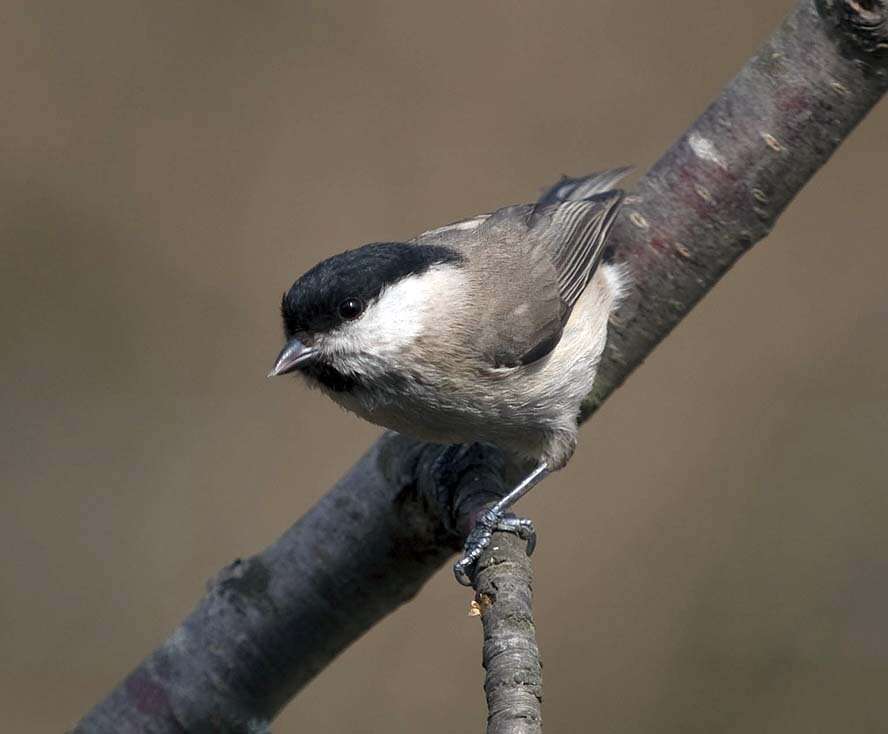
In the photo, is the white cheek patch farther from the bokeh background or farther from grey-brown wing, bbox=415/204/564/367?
the bokeh background

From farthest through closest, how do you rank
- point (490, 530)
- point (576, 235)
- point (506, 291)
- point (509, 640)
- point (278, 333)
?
point (278, 333), point (576, 235), point (506, 291), point (490, 530), point (509, 640)

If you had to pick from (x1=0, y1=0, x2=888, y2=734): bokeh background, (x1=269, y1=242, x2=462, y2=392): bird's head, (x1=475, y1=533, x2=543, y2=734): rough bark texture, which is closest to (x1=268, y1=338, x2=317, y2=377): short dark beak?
(x1=269, y1=242, x2=462, y2=392): bird's head

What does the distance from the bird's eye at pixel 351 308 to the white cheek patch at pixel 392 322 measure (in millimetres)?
15

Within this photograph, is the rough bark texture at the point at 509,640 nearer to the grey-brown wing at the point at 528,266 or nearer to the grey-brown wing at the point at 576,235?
the grey-brown wing at the point at 528,266

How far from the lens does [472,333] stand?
2195mm

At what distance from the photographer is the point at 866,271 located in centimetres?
386

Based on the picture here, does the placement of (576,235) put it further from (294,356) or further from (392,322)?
(294,356)

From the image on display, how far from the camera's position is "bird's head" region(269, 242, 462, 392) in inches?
78.6

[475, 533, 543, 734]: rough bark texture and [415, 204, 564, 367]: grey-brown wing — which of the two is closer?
[475, 533, 543, 734]: rough bark texture

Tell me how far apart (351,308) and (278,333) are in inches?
78.6

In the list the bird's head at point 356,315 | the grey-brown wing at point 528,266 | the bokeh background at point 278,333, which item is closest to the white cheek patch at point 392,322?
the bird's head at point 356,315

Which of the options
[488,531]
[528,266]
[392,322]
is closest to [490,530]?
[488,531]

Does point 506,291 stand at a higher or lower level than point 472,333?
higher

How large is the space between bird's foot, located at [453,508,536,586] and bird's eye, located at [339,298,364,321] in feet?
1.44
